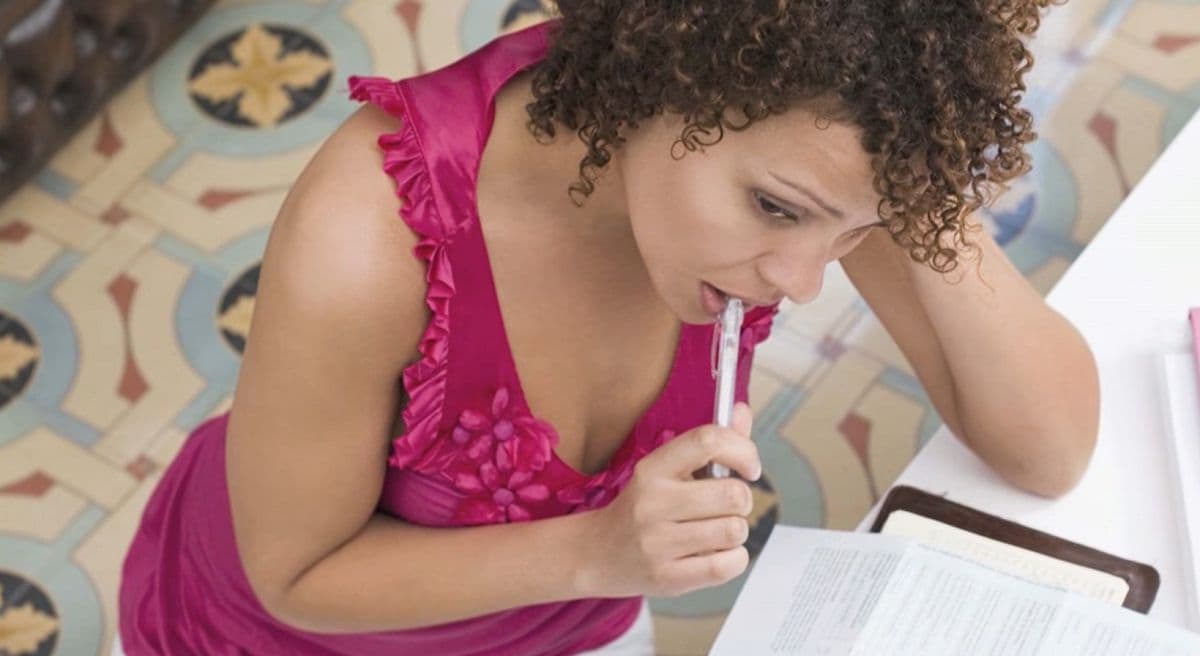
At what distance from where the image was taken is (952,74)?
0.81 meters

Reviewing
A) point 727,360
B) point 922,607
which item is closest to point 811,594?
point 922,607

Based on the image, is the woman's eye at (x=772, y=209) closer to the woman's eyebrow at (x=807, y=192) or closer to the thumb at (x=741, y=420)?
the woman's eyebrow at (x=807, y=192)

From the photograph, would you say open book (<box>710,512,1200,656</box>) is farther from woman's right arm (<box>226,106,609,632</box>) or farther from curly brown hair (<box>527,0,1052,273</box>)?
curly brown hair (<box>527,0,1052,273</box>)

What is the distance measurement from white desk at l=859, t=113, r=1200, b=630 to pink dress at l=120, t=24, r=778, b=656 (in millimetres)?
213

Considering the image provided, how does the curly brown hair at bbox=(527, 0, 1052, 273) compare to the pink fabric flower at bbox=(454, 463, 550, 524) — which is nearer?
the curly brown hair at bbox=(527, 0, 1052, 273)

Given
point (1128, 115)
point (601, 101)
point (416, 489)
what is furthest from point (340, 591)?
point (1128, 115)

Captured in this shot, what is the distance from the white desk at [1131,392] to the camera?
1121 millimetres

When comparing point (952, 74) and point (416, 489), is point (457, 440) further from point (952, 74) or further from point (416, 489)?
point (952, 74)

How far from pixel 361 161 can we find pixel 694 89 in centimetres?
26

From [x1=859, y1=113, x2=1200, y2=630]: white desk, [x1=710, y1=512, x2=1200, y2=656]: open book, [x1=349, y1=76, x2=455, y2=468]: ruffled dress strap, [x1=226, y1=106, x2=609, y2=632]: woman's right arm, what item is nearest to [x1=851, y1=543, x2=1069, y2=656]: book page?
[x1=710, y1=512, x2=1200, y2=656]: open book

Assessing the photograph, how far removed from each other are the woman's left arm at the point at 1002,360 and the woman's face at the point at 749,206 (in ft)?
0.87

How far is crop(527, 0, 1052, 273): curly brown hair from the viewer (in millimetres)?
789

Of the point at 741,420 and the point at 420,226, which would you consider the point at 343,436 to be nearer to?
the point at 420,226

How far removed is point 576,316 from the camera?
3.76 feet
